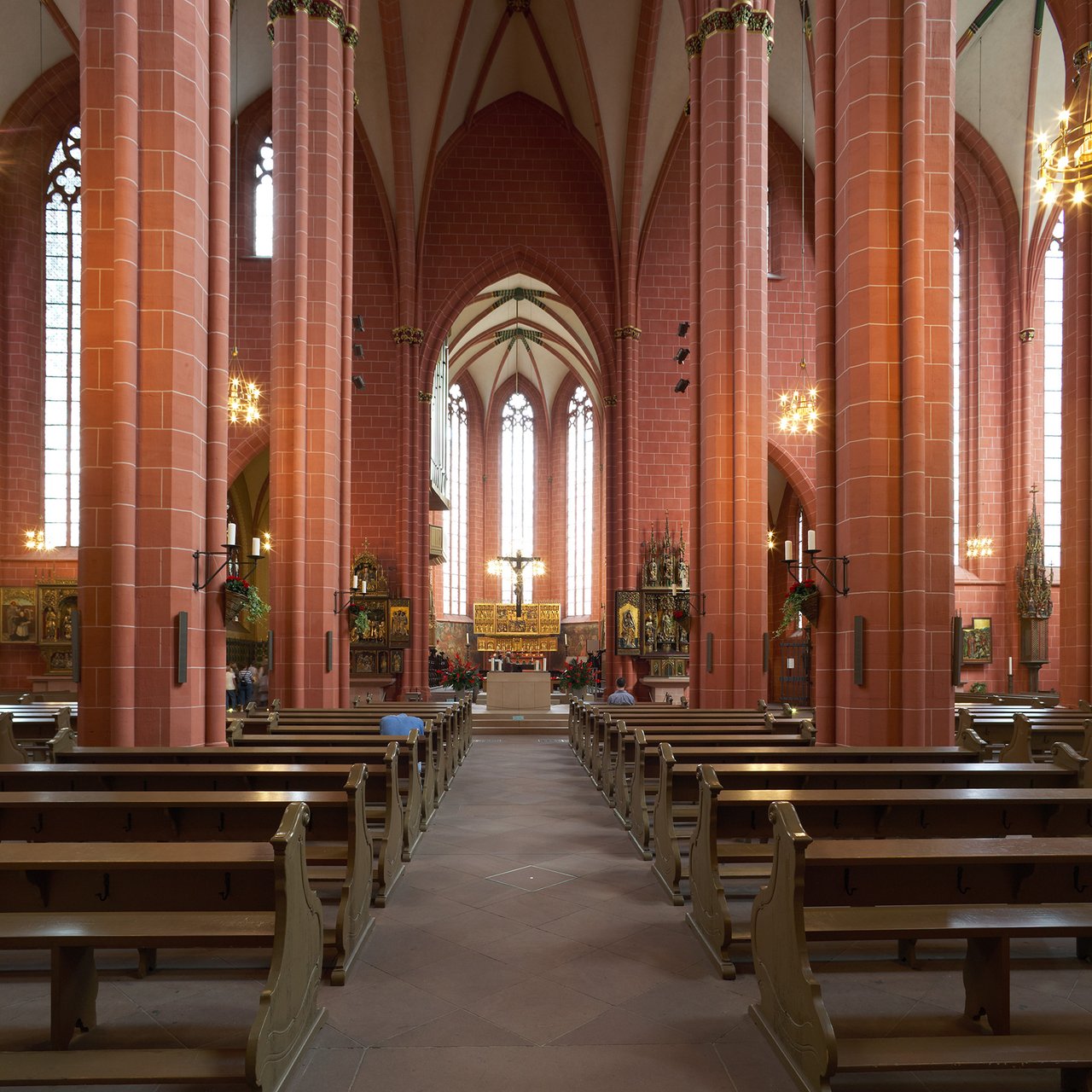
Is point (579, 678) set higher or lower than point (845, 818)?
lower

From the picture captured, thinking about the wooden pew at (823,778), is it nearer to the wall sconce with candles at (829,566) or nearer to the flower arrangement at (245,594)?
the wall sconce with candles at (829,566)

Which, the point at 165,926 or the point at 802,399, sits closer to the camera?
the point at 165,926

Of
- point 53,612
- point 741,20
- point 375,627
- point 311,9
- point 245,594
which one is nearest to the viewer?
point 245,594

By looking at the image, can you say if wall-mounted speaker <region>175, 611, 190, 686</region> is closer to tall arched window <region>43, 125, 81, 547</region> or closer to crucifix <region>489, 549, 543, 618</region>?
tall arched window <region>43, 125, 81, 547</region>

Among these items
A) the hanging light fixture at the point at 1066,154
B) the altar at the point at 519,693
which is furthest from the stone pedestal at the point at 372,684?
the hanging light fixture at the point at 1066,154

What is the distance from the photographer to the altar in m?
20.8

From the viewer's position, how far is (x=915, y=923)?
369 centimetres

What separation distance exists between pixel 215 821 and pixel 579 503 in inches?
1311

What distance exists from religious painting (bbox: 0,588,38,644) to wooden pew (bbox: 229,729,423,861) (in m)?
14.2

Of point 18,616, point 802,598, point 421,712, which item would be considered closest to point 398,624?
point 18,616

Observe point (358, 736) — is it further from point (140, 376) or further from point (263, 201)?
point (263, 201)

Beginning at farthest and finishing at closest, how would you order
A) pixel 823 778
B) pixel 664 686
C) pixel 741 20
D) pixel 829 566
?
pixel 664 686
pixel 741 20
pixel 829 566
pixel 823 778

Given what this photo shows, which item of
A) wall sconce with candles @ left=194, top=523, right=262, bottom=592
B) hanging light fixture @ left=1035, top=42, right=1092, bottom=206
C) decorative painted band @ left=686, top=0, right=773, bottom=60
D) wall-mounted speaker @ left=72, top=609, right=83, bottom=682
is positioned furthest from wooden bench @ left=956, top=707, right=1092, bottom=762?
decorative painted band @ left=686, top=0, right=773, bottom=60


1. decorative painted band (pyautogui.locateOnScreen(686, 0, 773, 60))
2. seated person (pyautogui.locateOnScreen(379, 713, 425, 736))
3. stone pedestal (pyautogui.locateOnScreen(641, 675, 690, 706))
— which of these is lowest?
stone pedestal (pyautogui.locateOnScreen(641, 675, 690, 706))
